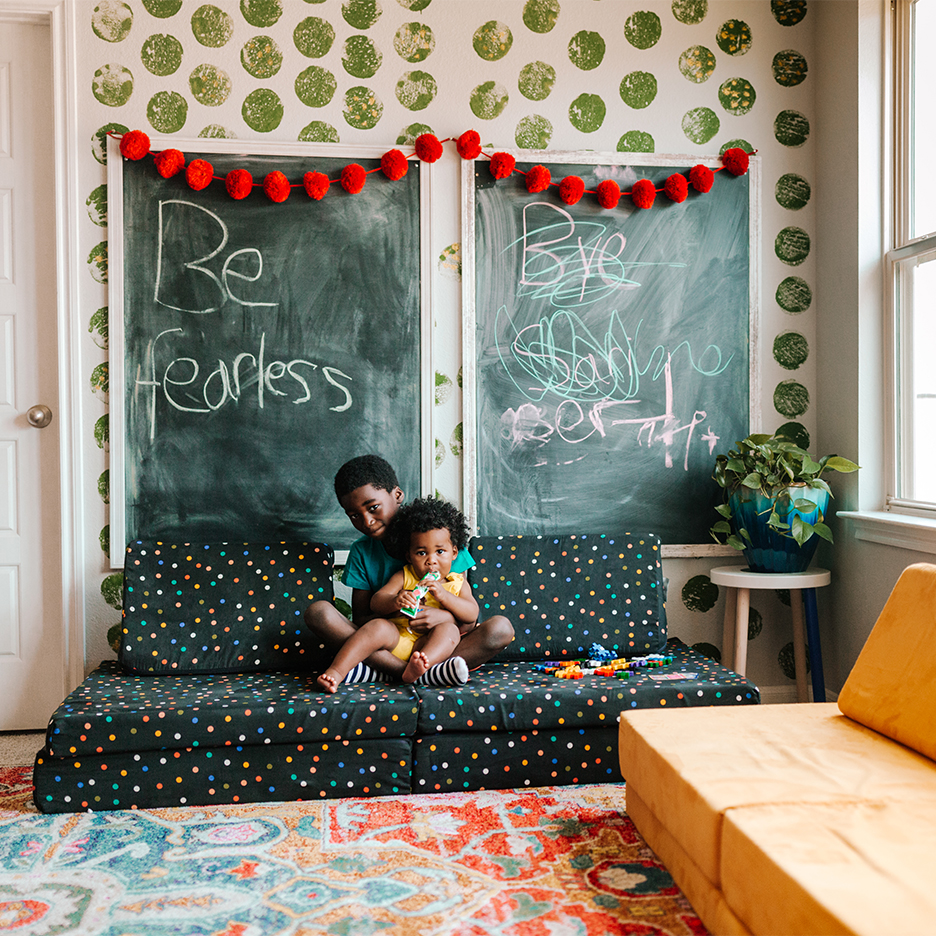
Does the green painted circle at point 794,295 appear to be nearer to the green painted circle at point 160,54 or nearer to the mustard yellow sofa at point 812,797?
the mustard yellow sofa at point 812,797

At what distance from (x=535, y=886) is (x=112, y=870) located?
0.91 meters

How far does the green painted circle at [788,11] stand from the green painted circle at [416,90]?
49.7 inches

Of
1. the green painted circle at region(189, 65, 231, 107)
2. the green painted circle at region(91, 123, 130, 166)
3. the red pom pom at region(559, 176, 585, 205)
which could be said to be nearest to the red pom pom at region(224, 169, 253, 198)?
the green painted circle at region(189, 65, 231, 107)

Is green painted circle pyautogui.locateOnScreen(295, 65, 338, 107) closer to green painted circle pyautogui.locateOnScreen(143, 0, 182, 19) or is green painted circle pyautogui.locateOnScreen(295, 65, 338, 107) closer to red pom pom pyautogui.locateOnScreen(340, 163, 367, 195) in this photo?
red pom pom pyautogui.locateOnScreen(340, 163, 367, 195)

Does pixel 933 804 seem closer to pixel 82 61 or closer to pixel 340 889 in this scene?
pixel 340 889

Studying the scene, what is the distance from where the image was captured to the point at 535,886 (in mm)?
1710

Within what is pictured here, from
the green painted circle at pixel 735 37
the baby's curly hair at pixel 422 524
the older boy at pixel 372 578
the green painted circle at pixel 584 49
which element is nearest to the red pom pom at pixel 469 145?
the green painted circle at pixel 584 49

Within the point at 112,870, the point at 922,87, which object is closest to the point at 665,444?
the point at 922,87

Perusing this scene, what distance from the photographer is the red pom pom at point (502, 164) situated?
283 centimetres

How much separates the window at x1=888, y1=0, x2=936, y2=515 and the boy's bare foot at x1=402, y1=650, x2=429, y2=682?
1.64 metres

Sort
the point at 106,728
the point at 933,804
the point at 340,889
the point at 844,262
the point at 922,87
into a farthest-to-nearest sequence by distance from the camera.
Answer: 1. the point at 844,262
2. the point at 922,87
3. the point at 106,728
4. the point at 340,889
5. the point at 933,804

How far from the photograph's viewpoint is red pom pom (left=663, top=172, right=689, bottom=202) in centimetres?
291

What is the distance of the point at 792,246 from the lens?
10.00 feet

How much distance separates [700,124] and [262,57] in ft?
5.09
